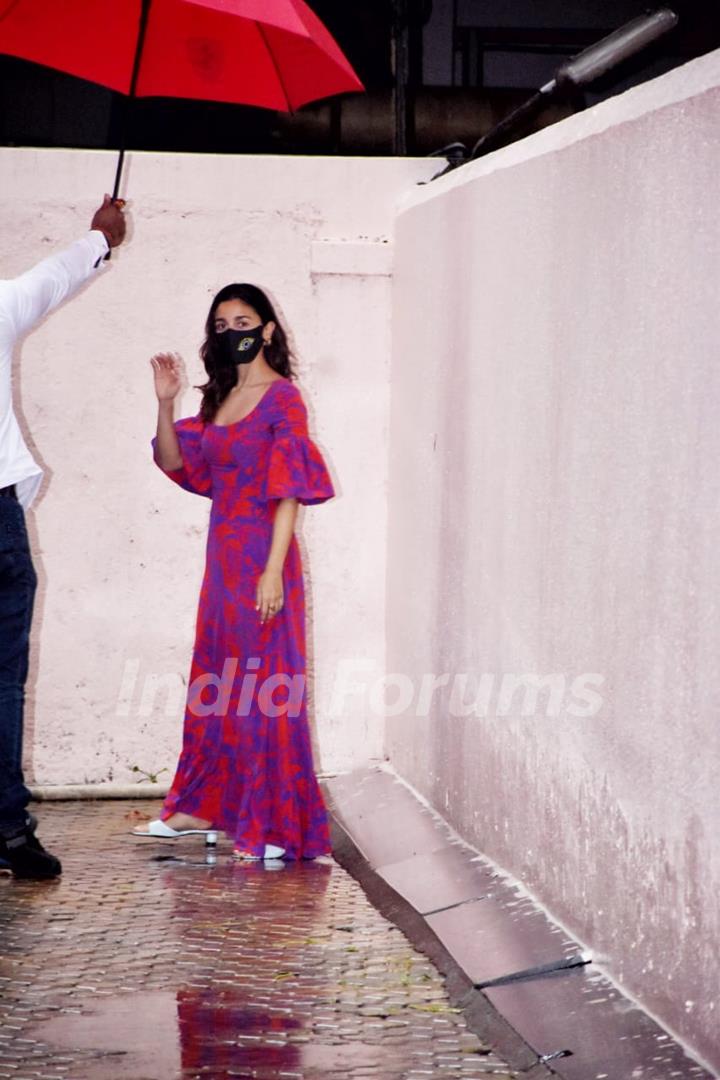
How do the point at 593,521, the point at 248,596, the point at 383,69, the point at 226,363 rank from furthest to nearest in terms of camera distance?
the point at 383,69
the point at 226,363
the point at 248,596
the point at 593,521

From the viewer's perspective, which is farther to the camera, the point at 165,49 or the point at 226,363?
the point at 226,363

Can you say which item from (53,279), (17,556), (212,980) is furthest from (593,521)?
(53,279)

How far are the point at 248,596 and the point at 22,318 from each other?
4.40 feet

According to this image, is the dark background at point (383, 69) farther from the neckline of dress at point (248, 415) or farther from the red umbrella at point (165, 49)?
the neckline of dress at point (248, 415)

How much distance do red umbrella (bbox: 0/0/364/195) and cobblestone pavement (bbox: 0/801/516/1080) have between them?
99.3 inches

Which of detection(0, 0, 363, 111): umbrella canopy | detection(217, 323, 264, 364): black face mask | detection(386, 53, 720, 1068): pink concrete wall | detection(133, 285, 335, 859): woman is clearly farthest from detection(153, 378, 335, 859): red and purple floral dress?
detection(0, 0, 363, 111): umbrella canopy

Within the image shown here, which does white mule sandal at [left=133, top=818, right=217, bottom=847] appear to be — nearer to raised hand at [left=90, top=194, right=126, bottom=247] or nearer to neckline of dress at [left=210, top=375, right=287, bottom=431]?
neckline of dress at [left=210, top=375, right=287, bottom=431]

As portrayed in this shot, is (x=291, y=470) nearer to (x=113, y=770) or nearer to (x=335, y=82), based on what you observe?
(x=335, y=82)

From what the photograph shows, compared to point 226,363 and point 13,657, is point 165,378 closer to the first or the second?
point 226,363

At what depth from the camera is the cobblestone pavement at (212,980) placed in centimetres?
383

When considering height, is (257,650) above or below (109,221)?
below

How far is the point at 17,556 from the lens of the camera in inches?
219

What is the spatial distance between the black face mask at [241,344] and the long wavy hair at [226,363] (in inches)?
1.4

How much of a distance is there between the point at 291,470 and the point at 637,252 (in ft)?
7.81
